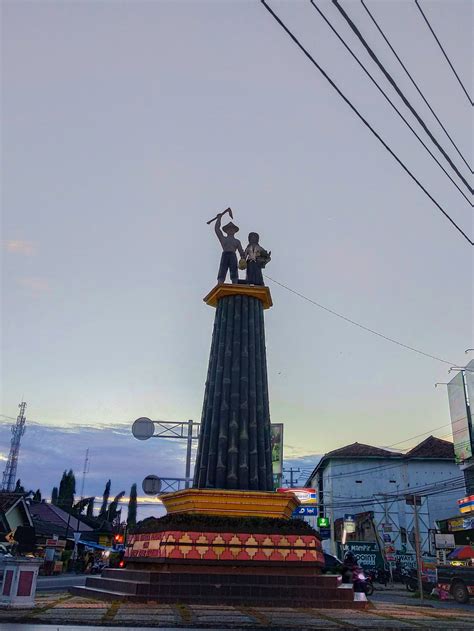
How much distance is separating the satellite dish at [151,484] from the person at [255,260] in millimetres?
12517

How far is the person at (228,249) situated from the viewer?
1731cm

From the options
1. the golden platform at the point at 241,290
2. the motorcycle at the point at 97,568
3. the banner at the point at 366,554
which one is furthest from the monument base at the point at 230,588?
the motorcycle at the point at 97,568

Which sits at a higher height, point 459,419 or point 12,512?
point 459,419

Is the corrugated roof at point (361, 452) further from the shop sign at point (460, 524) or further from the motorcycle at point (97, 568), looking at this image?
the motorcycle at point (97, 568)

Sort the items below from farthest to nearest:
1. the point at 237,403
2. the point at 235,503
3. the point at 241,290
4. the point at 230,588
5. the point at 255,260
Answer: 1. the point at 255,260
2. the point at 241,290
3. the point at 237,403
4. the point at 235,503
5. the point at 230,588

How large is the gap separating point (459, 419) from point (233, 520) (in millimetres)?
26786

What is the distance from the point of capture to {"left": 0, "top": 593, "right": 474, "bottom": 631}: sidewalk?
768 cm

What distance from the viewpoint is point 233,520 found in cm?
1238

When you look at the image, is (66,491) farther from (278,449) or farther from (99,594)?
(99,594)

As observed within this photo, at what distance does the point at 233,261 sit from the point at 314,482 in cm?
5141

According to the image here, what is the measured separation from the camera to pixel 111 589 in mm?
11680

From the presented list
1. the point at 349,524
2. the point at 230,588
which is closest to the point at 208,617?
the point at 230,588

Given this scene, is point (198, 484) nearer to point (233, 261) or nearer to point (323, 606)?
point (323, 606)

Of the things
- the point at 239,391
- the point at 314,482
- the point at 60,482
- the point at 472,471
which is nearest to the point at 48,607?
the point at 239,391
